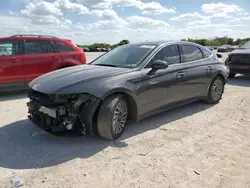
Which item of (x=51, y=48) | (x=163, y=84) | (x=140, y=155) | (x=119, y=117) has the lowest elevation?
(x=140, y=155)

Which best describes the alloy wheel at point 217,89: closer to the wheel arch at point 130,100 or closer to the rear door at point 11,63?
the wheel arch at point 130,100

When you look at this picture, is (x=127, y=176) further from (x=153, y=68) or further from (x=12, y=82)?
(x=12, y=82)

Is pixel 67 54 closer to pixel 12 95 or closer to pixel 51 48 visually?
pixel 51 48

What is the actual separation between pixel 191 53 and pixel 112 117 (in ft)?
9.11

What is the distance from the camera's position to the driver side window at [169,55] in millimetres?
4868

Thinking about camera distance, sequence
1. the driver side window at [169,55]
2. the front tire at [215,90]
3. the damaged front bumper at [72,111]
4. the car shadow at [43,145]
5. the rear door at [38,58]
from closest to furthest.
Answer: the car shadow at [43,145], the damaged front bumper at [72,111], the driver side window at [169,55], the front tire at [215,90], the rear door at [38,58]

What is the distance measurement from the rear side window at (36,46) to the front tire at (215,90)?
4.63 meters

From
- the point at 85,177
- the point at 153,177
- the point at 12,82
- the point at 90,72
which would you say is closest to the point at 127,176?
the point at 153,177

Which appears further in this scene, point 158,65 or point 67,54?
point 67,54

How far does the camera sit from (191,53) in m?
5.75

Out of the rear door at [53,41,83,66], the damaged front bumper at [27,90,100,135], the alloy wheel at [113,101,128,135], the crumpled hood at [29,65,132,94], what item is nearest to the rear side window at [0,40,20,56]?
the rear door at [53,41,83,66]

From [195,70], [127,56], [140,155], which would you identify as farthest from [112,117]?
[195,70]

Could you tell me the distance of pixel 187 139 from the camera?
13.6ft

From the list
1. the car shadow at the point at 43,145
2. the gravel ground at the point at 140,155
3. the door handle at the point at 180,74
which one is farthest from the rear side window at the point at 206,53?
the car shadow at the point at 43,145
